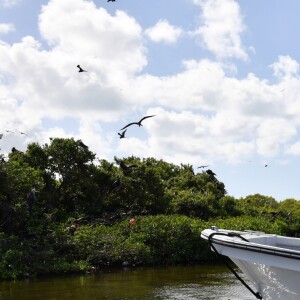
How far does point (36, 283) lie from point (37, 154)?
9.06 meters

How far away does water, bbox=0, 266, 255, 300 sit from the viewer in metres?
14.5

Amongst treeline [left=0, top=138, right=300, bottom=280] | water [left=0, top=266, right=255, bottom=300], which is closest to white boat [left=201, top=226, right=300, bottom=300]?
water [left=0, top=266, right=255, bottom=300]

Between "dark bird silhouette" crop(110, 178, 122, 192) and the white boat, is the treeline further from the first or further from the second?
the white boat

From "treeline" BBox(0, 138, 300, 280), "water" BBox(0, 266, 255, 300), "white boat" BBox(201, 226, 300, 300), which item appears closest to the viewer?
"white boat" BBox(201, 226, 300, 300)

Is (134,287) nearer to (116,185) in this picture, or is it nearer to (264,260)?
(264,260)

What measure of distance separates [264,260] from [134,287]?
7.80 metres

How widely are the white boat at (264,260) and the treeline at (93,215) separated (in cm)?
986

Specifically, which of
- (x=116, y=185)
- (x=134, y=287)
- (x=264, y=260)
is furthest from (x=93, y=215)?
(x=264, y=260)

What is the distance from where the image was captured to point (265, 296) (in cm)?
1007

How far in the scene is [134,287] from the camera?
15.8m

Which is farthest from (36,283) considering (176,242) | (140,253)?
(176,242)

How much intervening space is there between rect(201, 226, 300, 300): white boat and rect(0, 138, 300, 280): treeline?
9.86 metres

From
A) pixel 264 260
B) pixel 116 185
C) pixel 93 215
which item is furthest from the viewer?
pixel 116 185

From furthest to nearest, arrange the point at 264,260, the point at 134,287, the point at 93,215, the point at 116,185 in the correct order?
1. the point at 116,185
2. the point at 93,215
3. the point at 134,287
4. the point at 264,260
